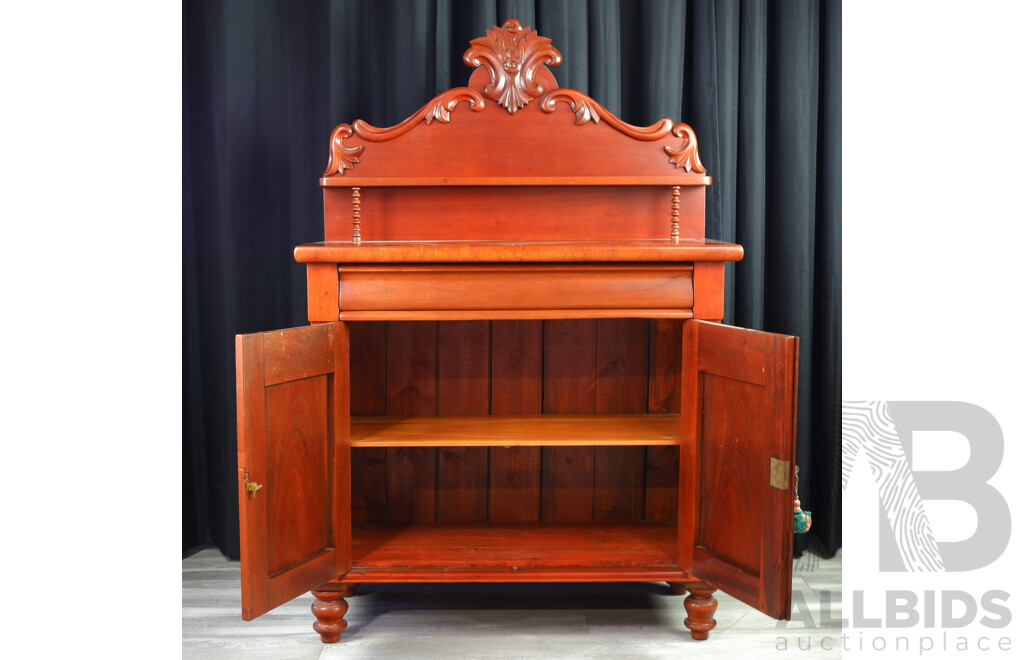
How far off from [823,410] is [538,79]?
4.87 feet

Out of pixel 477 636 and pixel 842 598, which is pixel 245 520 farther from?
pixel 842 598

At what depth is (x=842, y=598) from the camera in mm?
2459

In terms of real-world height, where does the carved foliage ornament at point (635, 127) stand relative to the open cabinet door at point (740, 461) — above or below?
above

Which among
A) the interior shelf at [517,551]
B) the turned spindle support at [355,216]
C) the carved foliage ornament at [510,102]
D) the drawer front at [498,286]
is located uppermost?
the carved foliage ornament at [510,102]

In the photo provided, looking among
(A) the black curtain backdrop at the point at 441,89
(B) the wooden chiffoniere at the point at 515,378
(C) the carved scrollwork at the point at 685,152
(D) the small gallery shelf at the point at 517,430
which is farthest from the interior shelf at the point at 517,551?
(C) the carved scrollwork at the point at 685,152

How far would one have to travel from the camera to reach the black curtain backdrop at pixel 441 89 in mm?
2633

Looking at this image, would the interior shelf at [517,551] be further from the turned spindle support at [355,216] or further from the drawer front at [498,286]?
the turned spindle support at [355,216]

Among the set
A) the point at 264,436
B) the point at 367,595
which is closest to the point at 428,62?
the point at 264,436

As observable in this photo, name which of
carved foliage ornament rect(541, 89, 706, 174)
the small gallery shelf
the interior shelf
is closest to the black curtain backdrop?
carved foliage ornament rect(541, 89, 706, 174)

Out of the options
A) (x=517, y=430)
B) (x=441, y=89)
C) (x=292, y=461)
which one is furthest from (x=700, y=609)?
(x=441, y=89)

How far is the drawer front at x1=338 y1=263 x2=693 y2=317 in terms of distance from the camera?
2160mm

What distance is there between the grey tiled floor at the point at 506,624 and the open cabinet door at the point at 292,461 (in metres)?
0.29

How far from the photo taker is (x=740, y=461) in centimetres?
200

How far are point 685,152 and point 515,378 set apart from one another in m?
0.89
